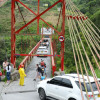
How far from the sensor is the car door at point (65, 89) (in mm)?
8583

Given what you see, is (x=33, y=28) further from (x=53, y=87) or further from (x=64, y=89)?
(x=64, y=89)

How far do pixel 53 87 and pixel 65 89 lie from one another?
2.91 ft

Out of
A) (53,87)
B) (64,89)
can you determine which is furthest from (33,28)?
(64,89)

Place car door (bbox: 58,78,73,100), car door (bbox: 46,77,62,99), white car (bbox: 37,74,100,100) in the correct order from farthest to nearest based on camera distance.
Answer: car door (bbox: 46,77,62,99) → car door (bbox: 58,78,73,100) → white car (bbox: 37,74,100,100)

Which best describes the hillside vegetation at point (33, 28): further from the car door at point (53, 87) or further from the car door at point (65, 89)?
the car door at point (65, 89)

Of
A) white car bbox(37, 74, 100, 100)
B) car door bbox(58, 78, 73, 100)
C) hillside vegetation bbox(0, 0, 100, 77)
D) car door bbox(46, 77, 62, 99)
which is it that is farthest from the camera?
hillside vegetation bbox(0, 0, 100, 77)

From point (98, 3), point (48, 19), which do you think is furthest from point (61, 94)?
point (48, 19)

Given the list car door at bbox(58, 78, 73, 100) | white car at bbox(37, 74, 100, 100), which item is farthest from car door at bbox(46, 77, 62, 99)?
car door at bbox(58, 78, 73, 100)

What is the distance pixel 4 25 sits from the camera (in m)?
66.1

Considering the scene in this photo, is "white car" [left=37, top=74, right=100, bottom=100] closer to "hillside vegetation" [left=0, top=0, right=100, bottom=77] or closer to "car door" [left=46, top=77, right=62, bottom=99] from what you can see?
"car door" [left=46, top=77, right=62, bottom=99]

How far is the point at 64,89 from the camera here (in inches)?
348

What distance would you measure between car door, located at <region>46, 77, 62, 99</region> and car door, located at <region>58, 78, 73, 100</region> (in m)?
0.23

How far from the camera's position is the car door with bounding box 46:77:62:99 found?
30.7 feet

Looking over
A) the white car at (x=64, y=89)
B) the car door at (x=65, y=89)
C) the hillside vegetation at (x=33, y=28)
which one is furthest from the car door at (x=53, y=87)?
the hillside vegetation at (x=33, y=28)
